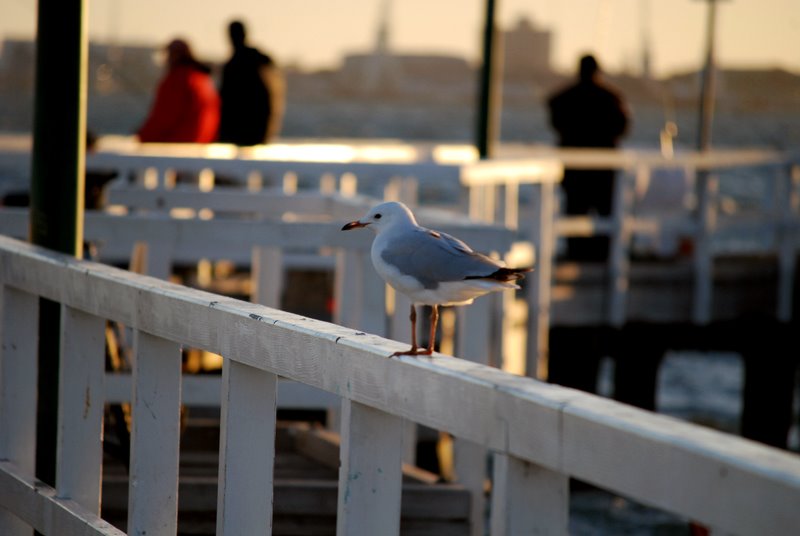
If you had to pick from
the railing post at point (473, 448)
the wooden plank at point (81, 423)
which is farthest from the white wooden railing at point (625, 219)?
the wooden plank at point (81, 423)

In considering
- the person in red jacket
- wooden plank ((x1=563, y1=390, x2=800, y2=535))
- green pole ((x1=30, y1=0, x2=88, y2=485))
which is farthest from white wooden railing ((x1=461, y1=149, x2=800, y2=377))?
wooden plank ((x1=563, y1=390, x2=800, y2=535))

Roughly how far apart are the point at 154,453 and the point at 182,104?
8322 millimetres

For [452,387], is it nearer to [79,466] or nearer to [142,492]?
[142,492]

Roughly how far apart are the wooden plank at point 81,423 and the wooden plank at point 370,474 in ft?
3.51

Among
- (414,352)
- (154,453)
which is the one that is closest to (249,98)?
(154,453)

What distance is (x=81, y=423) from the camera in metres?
3.52

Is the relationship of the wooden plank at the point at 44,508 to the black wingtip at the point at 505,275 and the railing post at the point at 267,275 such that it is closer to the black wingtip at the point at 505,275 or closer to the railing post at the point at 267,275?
the black wingtip at the point at 505,275

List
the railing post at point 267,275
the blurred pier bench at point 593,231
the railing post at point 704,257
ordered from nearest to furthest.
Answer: the railing post at point 267,275 < the blurred pier bench at point 593,231 < the railing post at point 704,257

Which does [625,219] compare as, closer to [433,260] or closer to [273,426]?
[433,260]

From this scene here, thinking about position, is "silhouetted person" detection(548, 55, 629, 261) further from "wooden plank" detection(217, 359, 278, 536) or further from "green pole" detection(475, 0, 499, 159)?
"wooden plank" detection(217, 359, 278, 536)

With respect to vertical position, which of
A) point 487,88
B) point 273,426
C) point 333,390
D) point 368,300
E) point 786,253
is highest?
point 487,88

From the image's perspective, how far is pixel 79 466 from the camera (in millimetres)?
3492

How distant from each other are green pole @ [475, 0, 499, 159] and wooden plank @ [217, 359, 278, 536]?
769 cm

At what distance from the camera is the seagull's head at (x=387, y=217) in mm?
3267
